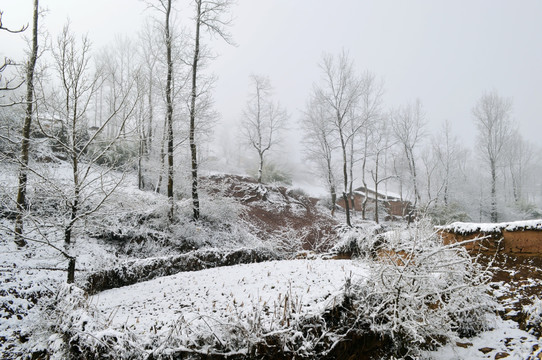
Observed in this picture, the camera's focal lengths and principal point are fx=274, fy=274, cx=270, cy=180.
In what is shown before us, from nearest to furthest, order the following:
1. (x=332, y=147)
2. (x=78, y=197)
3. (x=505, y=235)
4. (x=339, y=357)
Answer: (x=339, y=357) < (x=78, y=197) < (x=505, y=235) < (x=332, y=147)

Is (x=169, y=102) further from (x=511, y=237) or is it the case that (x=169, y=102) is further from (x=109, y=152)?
(x=511, y=237)

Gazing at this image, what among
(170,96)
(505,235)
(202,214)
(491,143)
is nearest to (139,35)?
(170,96)

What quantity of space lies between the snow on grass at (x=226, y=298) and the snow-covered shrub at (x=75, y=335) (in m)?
0.22

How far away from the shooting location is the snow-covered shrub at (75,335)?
3.16 meters

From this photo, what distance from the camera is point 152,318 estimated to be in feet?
14.3

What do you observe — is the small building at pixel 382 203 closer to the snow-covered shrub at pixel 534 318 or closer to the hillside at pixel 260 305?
the hillside at pixel 260 305

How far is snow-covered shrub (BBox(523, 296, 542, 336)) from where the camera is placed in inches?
190

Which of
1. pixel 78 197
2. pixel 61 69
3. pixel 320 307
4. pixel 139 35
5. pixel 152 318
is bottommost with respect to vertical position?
pixel 152 318

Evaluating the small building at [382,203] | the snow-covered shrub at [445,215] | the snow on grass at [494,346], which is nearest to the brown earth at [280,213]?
the small building at [382,203]

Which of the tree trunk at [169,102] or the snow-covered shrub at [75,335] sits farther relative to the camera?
the tree trunk at [169,102]

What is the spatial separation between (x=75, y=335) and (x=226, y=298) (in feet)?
7.36

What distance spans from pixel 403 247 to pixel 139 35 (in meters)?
18.9

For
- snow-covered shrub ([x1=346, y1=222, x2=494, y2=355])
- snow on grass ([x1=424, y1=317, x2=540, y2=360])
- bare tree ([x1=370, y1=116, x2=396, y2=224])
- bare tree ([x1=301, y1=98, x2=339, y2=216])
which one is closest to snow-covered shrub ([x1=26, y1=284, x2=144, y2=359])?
snow-covered shrub ([x1=346, y1=222, x2=494, y2=355])

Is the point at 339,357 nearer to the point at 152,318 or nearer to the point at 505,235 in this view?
the point at 152,318
